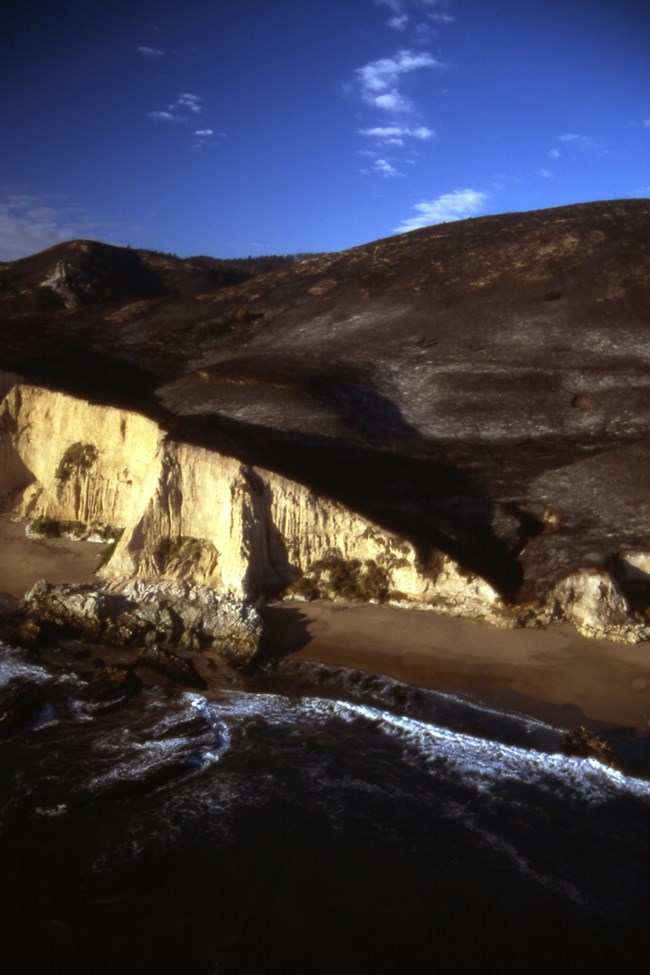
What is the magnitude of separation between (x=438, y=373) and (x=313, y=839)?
23.6m

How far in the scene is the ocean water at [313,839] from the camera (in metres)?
10.5

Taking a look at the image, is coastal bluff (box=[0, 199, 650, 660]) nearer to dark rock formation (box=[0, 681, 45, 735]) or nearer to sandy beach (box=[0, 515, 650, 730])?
sandy beach (box=[0, 515, 650, 730])

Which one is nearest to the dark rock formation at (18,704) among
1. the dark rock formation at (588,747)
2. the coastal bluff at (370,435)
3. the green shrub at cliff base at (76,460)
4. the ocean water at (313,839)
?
the ocean water at (313,839)

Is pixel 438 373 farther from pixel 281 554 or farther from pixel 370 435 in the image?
pixel 281 554

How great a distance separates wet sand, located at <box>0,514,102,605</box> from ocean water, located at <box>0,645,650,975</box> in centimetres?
636

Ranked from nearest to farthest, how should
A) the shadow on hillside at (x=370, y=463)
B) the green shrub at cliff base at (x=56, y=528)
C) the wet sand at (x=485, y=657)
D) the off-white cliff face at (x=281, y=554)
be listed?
the wet sand at (x=485, y=657) < the off-white cliff face at (x=281, y=554) < the shadow on hillside at (x=370, y=463) < the green shrub at cliff base at (x=56, y=528)

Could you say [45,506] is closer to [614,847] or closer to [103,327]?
[103,327]

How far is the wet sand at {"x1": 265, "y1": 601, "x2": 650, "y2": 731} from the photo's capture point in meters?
16.5

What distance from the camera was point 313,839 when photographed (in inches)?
494

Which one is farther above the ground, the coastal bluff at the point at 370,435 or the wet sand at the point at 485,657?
the coastal bluff at the point at 370,435

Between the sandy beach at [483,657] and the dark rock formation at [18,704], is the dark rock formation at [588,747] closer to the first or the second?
the sandy beach at [483,657]

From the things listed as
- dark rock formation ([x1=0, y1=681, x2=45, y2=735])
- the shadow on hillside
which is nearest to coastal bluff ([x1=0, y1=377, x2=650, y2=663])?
the shadow on hillside

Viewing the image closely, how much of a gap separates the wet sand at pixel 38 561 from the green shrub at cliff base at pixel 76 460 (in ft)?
7.60

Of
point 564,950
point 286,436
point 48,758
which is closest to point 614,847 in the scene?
point 564,950
